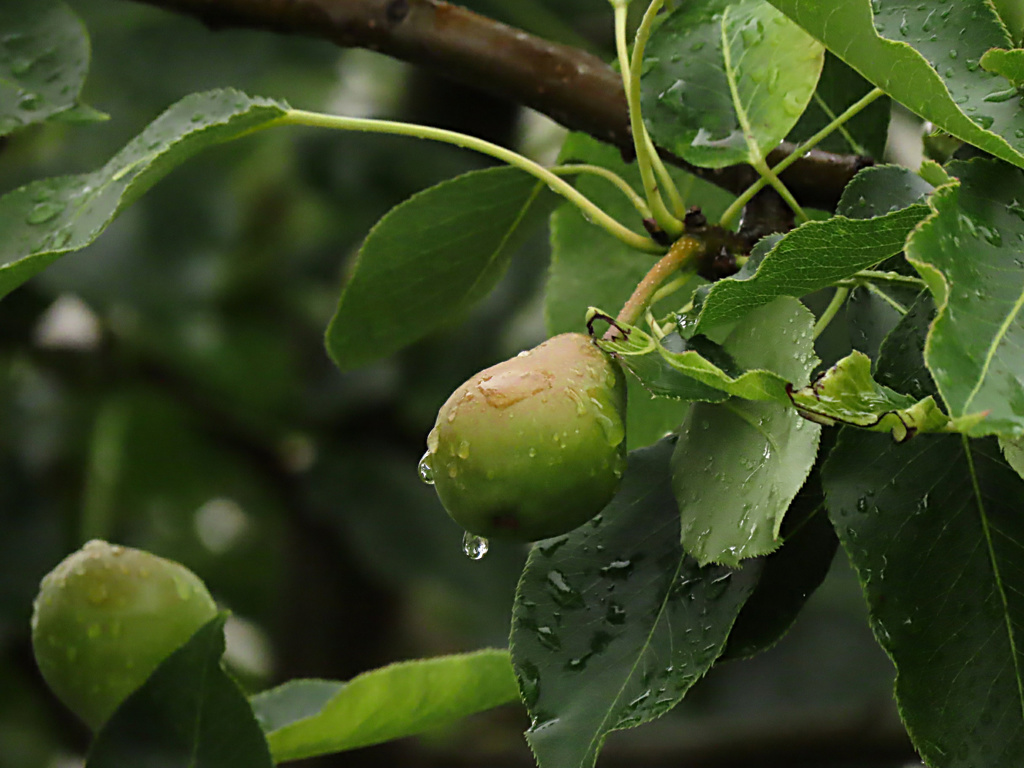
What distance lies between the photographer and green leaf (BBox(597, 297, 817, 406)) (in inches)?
16.8

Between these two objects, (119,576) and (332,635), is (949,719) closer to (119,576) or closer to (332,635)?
(119,576)

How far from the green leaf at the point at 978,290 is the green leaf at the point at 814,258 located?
0.02 metres

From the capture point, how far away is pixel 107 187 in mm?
573

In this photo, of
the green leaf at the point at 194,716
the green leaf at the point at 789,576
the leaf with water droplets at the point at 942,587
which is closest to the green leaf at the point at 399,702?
the green leaf at the point at 194,716

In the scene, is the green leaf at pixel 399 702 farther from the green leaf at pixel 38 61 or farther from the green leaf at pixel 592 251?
the green leaf at pixel 38 61

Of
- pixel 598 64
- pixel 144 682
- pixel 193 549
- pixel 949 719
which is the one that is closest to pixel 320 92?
pixel 193 549

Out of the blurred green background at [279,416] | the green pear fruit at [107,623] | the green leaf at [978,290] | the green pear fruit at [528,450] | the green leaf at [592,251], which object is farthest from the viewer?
the blurred green background at [279,416]

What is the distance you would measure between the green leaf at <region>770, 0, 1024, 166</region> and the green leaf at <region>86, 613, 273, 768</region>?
16.6 inches

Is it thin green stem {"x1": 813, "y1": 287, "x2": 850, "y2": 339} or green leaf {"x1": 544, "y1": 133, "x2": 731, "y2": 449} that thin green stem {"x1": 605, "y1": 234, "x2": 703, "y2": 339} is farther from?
green leaf {"x1": 544, "y1": 133, "x2": 731, "y2": 449}

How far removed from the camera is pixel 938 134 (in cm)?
61

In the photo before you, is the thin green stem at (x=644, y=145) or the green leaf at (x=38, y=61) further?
the green leaf at (x=38, y=61)

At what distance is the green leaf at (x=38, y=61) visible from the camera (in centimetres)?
69

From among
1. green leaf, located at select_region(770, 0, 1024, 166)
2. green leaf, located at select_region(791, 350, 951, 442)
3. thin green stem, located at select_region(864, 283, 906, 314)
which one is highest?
green leaf, located at select_region(770, 0, 1024, 166)

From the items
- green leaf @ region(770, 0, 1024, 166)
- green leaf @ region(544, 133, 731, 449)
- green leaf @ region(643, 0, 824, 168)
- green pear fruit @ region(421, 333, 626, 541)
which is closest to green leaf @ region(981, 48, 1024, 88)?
green leaf @ region(770, 0, 1024, 166)
